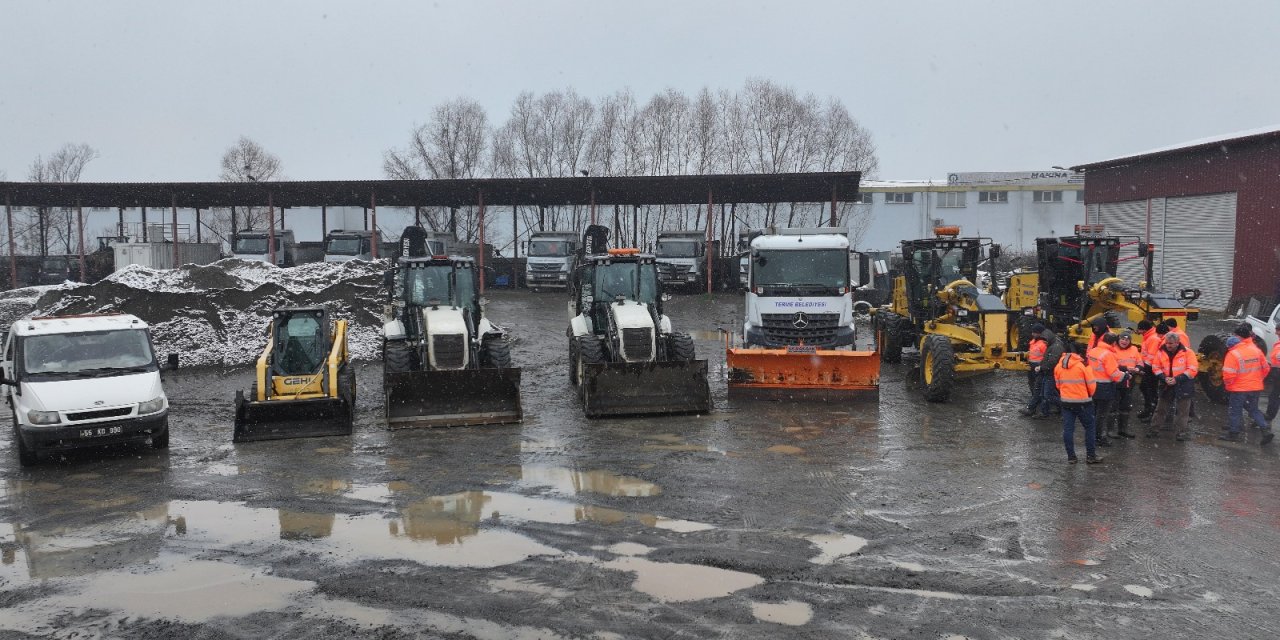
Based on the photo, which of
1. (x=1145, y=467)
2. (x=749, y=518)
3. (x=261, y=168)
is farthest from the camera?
(x=261, y=168)

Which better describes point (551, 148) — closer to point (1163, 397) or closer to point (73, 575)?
point (1163, 397)

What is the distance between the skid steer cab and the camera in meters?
13.4

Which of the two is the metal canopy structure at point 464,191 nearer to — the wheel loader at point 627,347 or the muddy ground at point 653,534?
the wheel loader at point 627,347

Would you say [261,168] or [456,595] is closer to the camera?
[456,595]

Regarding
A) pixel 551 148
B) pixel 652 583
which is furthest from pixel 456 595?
pixel 551 148

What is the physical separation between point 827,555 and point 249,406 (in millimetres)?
8668

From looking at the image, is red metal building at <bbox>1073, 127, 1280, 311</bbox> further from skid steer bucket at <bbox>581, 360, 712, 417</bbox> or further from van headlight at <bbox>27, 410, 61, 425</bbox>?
van headlight at <bbox>27, 410, 61, 425</bbox>

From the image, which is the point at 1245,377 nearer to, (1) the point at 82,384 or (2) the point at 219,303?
(1) the point at 82,384

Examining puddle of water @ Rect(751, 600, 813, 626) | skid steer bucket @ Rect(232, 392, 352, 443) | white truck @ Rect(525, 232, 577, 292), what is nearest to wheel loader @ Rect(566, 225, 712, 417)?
skid steer bucket @ Rect(232, 392, 352, 443)

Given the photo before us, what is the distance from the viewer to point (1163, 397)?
12.4m

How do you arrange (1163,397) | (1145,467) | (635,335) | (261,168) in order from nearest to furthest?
(1145,467), (1163,397), (635,335), (261,168)

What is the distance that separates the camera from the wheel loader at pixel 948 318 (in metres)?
15.1

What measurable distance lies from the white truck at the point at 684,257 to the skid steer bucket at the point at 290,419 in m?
20.7

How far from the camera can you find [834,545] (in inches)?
312
